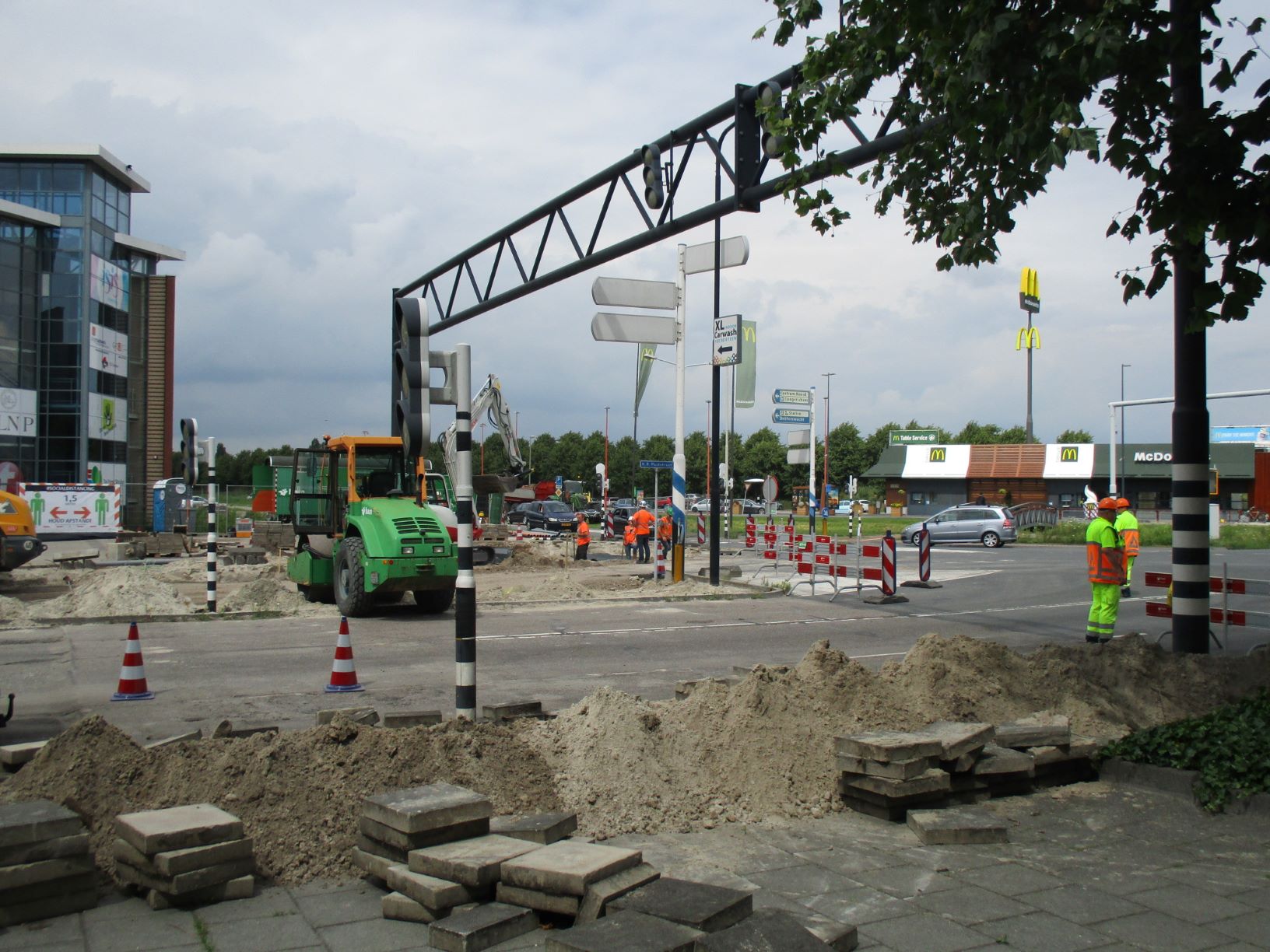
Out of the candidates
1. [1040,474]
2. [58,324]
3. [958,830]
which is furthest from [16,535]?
[1040,474]

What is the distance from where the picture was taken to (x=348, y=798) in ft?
16.4

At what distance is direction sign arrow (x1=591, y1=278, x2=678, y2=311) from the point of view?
18.9 meters

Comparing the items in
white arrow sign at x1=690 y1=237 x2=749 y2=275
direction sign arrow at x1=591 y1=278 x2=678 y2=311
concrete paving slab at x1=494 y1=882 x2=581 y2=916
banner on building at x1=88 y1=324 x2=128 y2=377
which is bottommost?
concrete paving slab at x1=494 y1=882 x2=581 y2=916

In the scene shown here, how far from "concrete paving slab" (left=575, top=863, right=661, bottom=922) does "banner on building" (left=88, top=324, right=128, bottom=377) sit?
49395 millimetres

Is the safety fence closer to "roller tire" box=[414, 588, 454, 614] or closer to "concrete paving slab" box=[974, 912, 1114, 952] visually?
"concrete paving slab" box=[974, 912, 1114, 952]

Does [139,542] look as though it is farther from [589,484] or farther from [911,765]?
[589,484]

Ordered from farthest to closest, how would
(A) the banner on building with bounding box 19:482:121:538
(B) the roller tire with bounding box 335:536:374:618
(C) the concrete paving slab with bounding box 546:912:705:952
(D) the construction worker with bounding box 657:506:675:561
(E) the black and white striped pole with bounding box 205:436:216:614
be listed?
(A) the banner on building with bounding box 19:482:121:538 → (D) the construction worker with bounding box 657:506:675:561 → (E) the black and white striped pole with bounding box 205:436:216:614 → (B) the roller tire with bounding box 335:536:374:618 → (C) the concrete paving slab with bounding box 546:912:705:952

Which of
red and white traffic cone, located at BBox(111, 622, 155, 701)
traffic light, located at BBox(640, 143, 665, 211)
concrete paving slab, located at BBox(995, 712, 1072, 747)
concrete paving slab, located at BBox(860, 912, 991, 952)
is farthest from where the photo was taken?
traffic light, located at BBox(640, 143, 665, 211)

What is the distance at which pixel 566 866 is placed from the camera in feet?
13.1

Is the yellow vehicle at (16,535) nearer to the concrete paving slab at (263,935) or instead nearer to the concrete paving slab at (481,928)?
the concrete paving slab at (263,935)

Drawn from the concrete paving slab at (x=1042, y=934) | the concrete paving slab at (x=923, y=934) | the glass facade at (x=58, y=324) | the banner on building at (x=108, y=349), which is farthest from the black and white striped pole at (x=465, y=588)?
the banner on building at (x=108, y=349)

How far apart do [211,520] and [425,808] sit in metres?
12.2

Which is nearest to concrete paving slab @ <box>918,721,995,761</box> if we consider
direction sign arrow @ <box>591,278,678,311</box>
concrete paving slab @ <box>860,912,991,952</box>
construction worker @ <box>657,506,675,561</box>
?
concrete paving slab @ <box>860,912,991,952</box>

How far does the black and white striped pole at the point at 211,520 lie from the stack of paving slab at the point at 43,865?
1133cm
